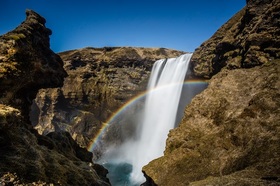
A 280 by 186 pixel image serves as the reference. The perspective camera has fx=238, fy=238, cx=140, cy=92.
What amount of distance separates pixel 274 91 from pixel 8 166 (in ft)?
46.5

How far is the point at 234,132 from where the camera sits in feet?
44.7

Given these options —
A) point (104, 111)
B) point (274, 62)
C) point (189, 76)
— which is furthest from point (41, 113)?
point (274, 62)

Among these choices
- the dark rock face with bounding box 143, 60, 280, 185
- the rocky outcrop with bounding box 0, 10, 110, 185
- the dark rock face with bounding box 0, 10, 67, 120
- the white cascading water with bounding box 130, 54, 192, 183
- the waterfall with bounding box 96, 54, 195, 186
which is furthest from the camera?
the white cascading water with bounding box 130, 54, 192, 183

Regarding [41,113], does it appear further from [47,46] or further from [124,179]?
[47,46]

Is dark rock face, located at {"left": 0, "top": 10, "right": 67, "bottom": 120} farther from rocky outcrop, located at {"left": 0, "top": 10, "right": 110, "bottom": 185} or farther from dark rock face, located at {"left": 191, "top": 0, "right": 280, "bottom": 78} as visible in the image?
dark rock face, located at {"left": 191, "top": 0, "right": 280, "bottom": 78}

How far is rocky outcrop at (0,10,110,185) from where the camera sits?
11250 mm

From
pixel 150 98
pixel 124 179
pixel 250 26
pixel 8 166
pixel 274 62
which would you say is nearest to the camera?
pixel 8 166

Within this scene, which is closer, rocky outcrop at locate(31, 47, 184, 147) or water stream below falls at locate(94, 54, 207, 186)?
water stream below falls at locate(94, 54, 207, 186)

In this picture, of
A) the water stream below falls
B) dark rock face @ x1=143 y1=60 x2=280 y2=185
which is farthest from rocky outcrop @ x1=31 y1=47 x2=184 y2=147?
dark rock face @ x1=143 y1=60 x2=280 y2=185

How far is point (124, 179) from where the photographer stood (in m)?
44.1

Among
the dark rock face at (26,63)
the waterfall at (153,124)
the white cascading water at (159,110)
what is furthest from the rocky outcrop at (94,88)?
the dark rock face at (26,63)

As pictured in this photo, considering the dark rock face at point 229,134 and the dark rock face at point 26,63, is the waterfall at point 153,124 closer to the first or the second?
the dark rock face at point 26,63

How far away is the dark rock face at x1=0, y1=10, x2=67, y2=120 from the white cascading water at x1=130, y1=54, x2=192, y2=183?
26004 millimetres

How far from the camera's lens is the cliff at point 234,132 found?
10305mm
